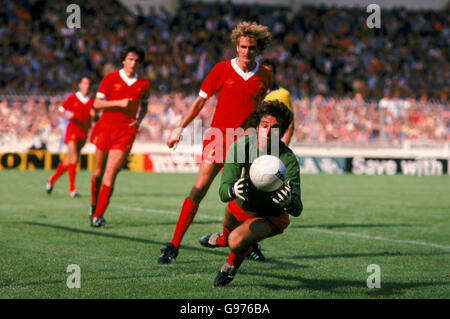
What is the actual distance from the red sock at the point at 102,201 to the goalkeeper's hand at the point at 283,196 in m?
4.71

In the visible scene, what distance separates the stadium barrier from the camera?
23.2m

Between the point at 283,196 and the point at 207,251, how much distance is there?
113 inches

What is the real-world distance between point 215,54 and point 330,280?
2505cm

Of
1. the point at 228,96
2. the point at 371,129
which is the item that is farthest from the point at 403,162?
the point at 228,96

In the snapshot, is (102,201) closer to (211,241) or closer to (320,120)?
(211,241)

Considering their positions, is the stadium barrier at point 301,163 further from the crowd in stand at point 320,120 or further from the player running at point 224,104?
the player running at point 224,104

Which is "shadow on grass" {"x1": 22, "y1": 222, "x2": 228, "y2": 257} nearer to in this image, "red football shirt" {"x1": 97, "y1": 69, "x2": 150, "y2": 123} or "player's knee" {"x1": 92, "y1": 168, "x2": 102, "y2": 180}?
"player's knee" {"x1": 92, "y1": 168, "x2": 102, "y2": 180}

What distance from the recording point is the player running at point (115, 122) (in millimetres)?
9750

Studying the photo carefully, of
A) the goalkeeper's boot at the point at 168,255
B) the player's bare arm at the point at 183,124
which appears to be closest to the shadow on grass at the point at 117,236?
the goalkeeper's boot at the point at 168,255

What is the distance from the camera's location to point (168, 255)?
23.1ft

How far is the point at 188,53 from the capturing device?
30.2 meters

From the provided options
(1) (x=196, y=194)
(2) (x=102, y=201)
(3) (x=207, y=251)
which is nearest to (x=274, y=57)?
(2) (x=102, y=201)

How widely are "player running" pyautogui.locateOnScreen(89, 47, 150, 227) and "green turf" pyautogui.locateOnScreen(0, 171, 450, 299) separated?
0.63 m
